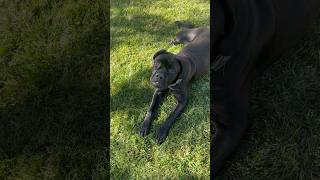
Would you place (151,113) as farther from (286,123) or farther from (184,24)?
(286,123)

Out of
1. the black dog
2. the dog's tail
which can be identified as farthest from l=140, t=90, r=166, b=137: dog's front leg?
the dog's tail

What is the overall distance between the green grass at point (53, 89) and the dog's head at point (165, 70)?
0.63m

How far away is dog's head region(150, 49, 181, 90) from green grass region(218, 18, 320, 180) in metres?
0.60

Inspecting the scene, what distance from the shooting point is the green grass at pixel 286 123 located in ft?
9.29

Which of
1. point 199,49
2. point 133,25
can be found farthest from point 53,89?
point 199,49

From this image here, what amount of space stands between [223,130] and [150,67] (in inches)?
19.0

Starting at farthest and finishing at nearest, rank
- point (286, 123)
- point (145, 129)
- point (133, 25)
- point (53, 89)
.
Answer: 1. point (53, 89)
2. point (286, 123)
3. point (133, 25)
4. point (145, 129)

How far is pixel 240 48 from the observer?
8.31 ft

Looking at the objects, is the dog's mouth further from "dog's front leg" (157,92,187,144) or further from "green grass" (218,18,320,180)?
"green grass" (218,18,320,180)

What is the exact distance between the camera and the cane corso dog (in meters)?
2.48

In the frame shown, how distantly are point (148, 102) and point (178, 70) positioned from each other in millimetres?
227

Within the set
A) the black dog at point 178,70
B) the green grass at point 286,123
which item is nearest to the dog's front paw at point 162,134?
the black dog at point 178,70

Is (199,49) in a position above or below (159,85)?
above

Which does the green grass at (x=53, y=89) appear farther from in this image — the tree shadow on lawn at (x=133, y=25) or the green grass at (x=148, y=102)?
the tree shadow on lawn at (x=133, y=25)
